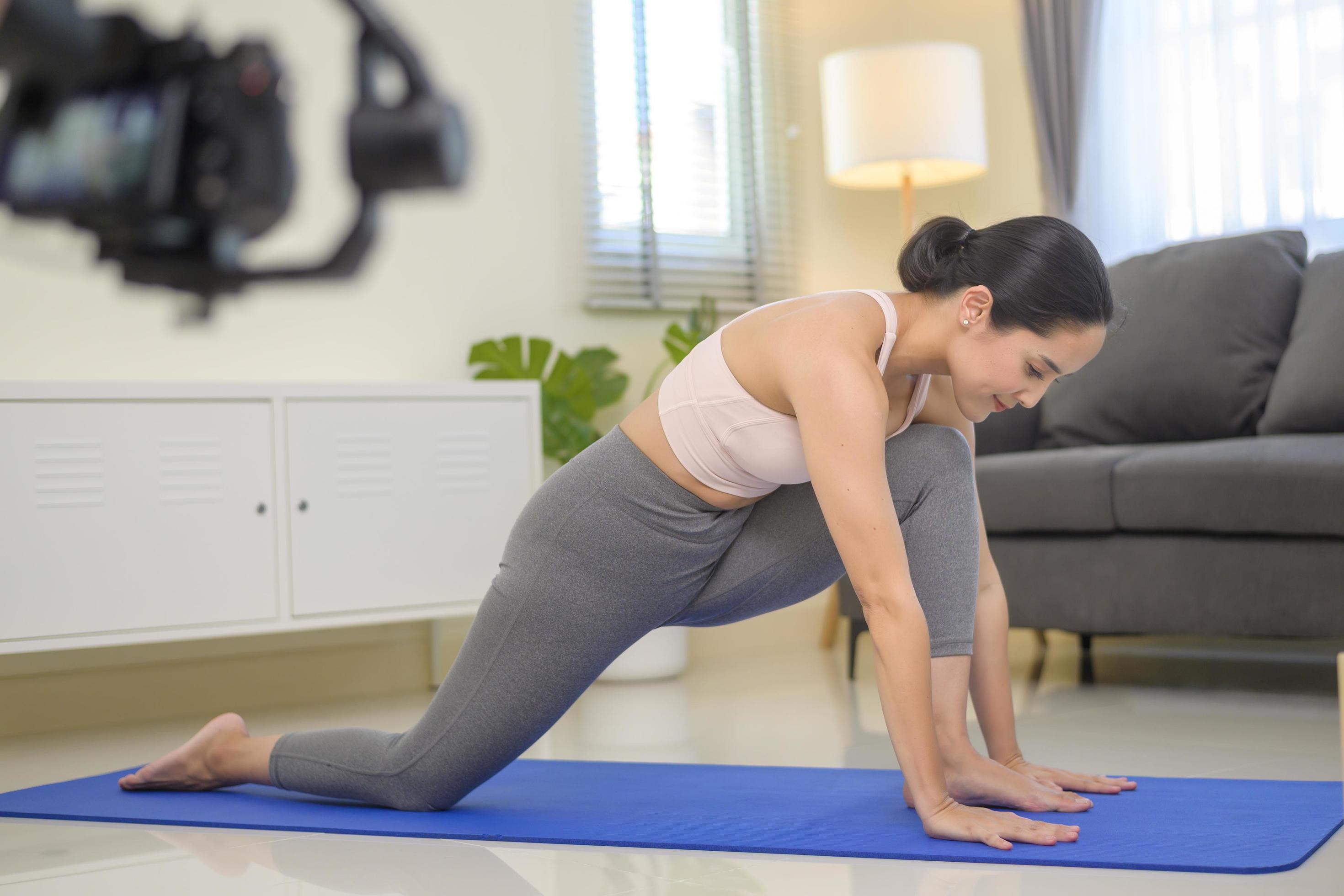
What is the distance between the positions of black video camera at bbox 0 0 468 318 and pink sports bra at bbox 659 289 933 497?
188 centimetres

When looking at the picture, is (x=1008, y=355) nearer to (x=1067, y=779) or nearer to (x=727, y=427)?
(x=727, y=427)

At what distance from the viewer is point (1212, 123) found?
3.87 metres

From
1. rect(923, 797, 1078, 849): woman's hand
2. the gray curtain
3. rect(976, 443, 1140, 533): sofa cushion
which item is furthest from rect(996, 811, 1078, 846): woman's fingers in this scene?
the gray curtain

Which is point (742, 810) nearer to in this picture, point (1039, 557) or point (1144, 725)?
point (1144, 725)

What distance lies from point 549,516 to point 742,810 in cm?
49

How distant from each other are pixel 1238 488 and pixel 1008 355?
4.09 feet

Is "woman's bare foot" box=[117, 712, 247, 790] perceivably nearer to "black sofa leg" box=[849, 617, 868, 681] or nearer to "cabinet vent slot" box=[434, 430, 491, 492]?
"cabinet vent slot" box=[434, 430, 491, 492]

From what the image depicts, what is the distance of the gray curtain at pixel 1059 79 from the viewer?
4117 mm

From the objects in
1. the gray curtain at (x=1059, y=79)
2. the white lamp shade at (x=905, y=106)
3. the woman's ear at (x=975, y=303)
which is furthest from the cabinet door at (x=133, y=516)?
the gray curtain at (x=1059, y=79)

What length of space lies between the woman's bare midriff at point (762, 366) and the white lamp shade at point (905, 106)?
7.51 ft

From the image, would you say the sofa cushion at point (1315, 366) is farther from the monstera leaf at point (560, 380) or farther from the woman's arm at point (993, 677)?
the monstera leaf at point (560, 380)

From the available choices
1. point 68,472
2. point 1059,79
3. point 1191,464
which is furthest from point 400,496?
point 1059,79

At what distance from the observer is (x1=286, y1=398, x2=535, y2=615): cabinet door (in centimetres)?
295

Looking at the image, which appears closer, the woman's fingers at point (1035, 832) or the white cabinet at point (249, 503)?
the woman's fingers at point (1035, 832)
